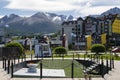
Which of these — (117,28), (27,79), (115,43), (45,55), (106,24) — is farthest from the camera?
(106,24)

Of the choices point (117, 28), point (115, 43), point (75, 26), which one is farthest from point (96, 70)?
point (75, 26)

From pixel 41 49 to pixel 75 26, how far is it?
123935mm

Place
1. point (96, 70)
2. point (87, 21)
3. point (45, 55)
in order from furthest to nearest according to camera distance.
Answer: point (87, 21) < point (45, 55) < point (96, 70)

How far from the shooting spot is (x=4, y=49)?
1914 inches

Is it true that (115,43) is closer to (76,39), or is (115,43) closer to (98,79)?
(76,39)

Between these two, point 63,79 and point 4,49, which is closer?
point 63,79

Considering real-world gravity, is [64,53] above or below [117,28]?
below

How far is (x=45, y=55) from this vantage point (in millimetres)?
61531

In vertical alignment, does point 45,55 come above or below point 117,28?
below

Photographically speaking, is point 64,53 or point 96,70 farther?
point 64,53

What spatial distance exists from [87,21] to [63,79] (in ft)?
541

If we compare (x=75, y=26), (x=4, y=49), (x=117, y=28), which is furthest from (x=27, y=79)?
(x=75, y=26)

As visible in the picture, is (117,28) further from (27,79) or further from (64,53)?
(27,79)

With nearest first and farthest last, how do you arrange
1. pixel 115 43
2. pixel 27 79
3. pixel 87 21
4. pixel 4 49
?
1. pixel 27 79
2. pixel 4 49
3. pixel 115 43
4. pixel 87 21
